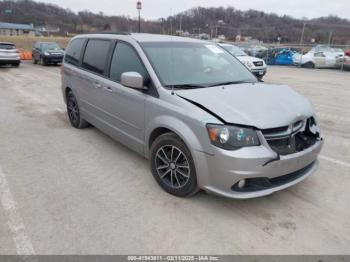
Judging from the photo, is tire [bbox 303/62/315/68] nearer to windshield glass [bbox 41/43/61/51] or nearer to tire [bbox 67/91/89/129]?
windshield glass [bbox 41/43/61/51]

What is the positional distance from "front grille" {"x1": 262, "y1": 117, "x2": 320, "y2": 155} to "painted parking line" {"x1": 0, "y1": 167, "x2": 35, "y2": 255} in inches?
95.5

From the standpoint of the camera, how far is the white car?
66.2 feet

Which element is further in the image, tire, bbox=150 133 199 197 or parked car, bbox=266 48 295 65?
parked car, bbox=266 48 295 65

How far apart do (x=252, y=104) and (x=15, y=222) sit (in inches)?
106

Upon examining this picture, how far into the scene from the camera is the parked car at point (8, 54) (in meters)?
16.5

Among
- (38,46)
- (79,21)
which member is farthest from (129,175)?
(79,21)

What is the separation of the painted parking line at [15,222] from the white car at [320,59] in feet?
71.4

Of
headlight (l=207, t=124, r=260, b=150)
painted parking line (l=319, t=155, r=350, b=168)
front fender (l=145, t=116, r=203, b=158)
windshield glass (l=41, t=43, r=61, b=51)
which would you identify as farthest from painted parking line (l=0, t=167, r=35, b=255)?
windshield glass (l=41, t=43, r=61, b=51)

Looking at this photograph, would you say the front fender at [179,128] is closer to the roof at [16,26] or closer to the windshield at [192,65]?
the windshield at [192,65]

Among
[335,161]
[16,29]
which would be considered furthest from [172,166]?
[16,29]

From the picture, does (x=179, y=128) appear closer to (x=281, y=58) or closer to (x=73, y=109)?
(x=73, y=109)

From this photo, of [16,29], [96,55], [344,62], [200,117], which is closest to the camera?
[200,117]

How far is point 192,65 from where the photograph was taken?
384 cm

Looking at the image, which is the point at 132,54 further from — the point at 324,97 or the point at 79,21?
the point at 79,21
